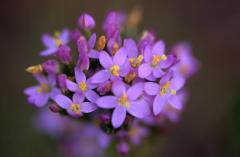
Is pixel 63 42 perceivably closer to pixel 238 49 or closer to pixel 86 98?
pixel 86 98

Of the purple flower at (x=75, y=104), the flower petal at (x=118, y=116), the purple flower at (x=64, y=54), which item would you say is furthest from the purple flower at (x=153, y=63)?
the purple flower at (x=64, y=54)

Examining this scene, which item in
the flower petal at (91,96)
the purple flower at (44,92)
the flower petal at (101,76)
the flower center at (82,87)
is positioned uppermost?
the flower petal at (101,76)

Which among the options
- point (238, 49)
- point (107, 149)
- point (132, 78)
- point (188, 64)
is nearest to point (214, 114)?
point (238, 49)

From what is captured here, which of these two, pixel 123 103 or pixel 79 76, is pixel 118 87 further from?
pixel 79 76

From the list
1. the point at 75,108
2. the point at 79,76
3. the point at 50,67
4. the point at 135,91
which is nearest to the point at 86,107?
the point at 75,108

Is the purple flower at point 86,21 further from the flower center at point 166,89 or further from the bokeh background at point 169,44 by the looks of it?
the bokeh background at point 169,44

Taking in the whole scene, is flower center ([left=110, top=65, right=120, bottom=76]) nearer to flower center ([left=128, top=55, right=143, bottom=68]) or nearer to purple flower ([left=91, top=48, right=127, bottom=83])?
purple flower ([left=91, top=48, right=127, bottom=83])
